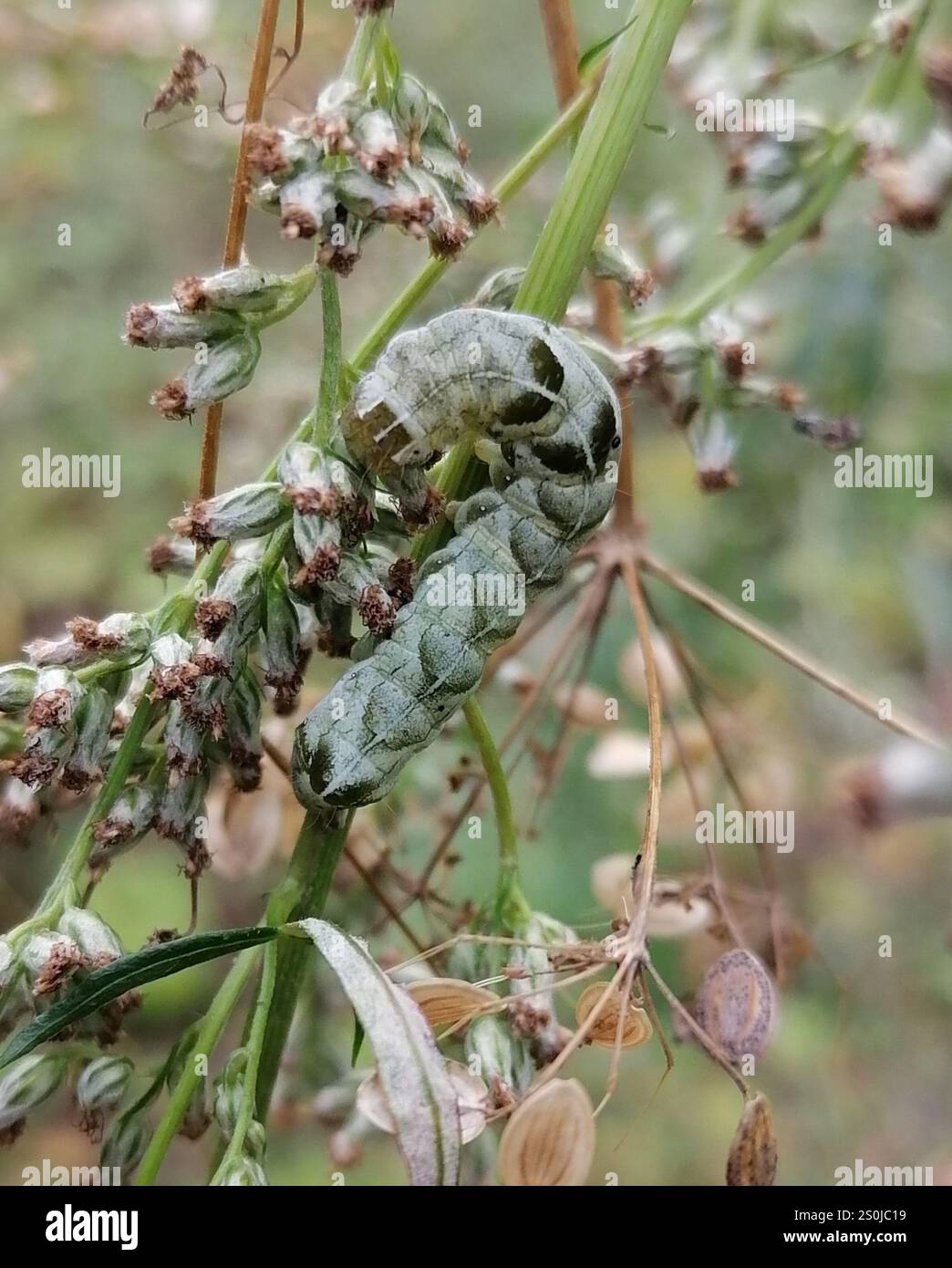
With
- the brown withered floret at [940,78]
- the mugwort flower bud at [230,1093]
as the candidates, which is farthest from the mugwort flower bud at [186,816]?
the brown withered floret at [940,78]

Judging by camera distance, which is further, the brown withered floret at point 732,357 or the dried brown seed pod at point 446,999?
the brown withered floret at point 732,357

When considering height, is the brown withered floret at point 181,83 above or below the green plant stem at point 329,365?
above

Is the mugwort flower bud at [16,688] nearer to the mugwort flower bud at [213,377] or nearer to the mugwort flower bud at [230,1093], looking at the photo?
the mugwort flower bud at [213,377]

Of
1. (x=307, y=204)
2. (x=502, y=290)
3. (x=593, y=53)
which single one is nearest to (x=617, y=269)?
(x=502, y=290)

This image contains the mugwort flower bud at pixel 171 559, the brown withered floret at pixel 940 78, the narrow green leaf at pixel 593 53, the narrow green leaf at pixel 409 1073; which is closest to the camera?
the narrow green leaf at pixel 409 1073

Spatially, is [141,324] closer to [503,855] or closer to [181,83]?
[181,83]

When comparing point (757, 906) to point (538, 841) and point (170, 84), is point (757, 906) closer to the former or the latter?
point (538, 841)

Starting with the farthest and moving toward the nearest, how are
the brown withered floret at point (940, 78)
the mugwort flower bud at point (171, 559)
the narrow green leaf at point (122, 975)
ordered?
the brown withered floret at point (940, 78) → the mugwort flower bud at point (171, 559) → the narrow green leaf at point (122, 975)

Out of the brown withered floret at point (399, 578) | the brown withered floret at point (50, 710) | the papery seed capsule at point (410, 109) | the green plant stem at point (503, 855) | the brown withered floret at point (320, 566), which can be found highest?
the papery seed capsule at point (410, 109)
